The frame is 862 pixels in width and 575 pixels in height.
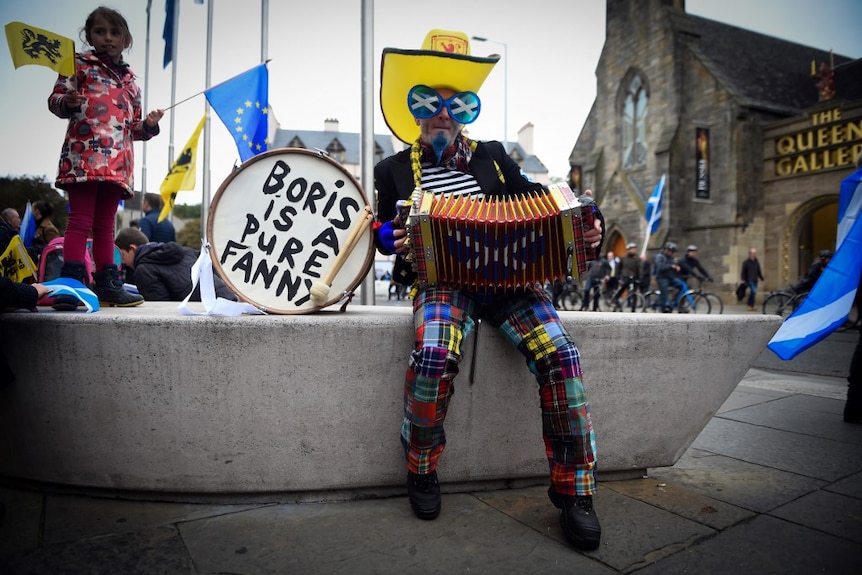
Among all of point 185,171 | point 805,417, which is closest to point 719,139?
point 185,171

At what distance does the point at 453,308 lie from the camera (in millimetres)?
2307

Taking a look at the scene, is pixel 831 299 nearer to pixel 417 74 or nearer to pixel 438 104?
pixel 438 104

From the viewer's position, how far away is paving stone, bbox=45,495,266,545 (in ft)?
6.79

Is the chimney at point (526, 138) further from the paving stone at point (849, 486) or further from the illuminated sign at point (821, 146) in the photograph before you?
the paving stone at point (849, 486)

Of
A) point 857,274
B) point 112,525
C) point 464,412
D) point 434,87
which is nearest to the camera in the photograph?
point 112,525

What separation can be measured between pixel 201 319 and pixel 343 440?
80 cm

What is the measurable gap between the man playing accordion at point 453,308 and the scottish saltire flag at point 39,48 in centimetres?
153

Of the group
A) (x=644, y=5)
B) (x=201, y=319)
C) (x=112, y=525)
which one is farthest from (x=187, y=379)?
(x=644, y=5)

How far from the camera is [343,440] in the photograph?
237 centimetres

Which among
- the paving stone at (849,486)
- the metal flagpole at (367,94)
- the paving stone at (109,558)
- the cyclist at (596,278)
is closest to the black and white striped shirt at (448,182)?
the paving stone at (109,558)

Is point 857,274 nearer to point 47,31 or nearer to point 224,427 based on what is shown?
point 224,427

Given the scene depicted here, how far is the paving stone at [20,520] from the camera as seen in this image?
1.95m

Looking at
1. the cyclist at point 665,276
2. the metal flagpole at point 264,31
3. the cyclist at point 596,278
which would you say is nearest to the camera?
the metal flagpole at point 264,31

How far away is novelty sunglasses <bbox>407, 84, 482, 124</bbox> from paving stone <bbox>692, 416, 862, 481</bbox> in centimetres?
248
